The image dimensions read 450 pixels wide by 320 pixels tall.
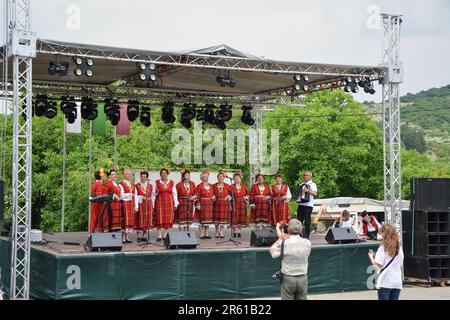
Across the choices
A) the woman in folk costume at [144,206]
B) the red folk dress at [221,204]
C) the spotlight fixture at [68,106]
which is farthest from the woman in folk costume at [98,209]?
the spotlight fixture at [68,106]

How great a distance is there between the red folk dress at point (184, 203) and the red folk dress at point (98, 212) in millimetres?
1626

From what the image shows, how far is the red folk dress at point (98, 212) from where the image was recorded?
13.8 meters

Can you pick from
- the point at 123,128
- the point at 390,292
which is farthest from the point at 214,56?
the point at 123,128

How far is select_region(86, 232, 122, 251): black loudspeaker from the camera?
472 inches

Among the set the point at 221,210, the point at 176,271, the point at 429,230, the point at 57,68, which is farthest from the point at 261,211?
the point at 57,68

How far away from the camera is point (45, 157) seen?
34.9 m

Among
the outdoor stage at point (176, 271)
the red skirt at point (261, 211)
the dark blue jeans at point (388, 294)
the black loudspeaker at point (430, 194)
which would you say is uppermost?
the black loudspeaker at point (430, 194)

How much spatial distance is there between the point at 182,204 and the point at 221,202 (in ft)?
2.68

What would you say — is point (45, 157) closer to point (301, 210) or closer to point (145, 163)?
point (145, 163)

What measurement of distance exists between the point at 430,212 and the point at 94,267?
21.5 ft

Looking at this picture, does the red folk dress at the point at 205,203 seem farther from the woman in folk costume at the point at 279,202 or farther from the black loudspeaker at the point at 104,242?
the black loudspeaker at the point at 104,242

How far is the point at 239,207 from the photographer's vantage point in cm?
1564

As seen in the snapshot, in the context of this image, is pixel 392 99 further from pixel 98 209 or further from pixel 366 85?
pixel 98 209

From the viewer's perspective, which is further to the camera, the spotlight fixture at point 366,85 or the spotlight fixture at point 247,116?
the spotlight fixture at point 247,116
